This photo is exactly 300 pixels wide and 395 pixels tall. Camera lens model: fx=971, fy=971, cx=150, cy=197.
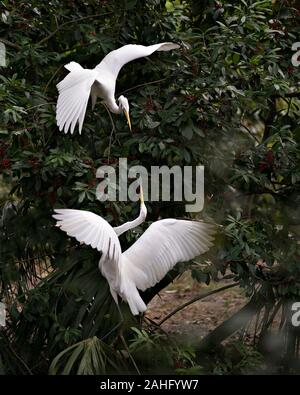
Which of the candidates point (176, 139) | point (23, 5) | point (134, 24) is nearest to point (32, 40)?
point (23, 5)

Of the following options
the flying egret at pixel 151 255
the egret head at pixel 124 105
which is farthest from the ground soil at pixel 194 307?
the egret head at pixel 124 105

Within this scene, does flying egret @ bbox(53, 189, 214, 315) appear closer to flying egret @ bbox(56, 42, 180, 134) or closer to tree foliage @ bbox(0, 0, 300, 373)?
tree foliage @ bbox(0, 0, 300, 373)

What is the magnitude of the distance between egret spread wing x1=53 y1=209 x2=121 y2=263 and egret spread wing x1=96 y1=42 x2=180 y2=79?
76 cm

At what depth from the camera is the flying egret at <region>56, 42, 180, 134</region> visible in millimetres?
3559

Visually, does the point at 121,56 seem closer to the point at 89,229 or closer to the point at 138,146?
the point at 138,146

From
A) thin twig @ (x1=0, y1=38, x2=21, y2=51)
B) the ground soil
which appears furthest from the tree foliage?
the ground soil

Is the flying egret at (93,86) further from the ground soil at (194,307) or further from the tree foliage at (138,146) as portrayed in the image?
the ground soil at (194,307)

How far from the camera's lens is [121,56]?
3.88 metres

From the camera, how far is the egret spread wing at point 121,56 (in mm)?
3881

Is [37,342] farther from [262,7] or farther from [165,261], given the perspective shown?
[262,7]

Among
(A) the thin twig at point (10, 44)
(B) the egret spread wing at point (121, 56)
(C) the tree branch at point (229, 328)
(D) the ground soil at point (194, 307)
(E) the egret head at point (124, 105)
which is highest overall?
(A) the thin twig at point (10, 44)

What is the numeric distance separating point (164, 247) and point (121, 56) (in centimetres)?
80

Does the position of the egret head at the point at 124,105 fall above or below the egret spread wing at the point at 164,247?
above

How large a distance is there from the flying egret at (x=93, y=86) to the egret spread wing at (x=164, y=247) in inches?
19.0
